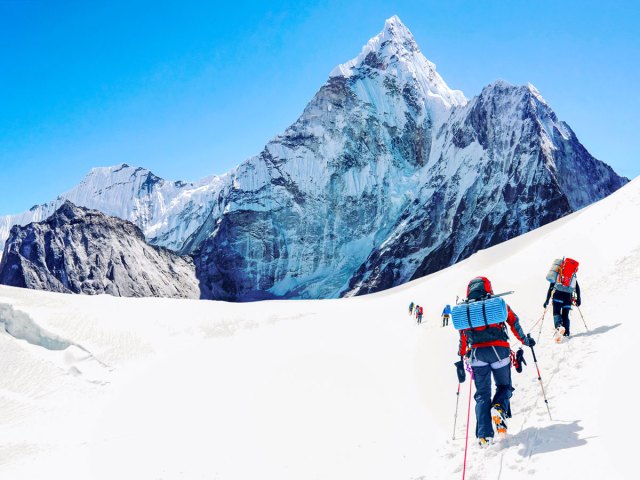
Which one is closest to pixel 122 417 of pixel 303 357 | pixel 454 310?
pixel 303 357

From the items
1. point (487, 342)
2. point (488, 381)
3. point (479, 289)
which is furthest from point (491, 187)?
point (488, 381)

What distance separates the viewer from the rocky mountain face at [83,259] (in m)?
140

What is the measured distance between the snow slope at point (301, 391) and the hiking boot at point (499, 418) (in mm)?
225

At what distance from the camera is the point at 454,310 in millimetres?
8664

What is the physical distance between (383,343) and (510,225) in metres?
143

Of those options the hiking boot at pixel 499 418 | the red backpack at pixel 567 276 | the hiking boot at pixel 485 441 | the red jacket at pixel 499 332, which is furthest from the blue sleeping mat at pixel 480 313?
the red backpack at pixel 567 276

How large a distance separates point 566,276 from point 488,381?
20.3 feet

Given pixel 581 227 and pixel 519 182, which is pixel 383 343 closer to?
pixel 581 227

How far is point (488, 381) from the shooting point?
835cm

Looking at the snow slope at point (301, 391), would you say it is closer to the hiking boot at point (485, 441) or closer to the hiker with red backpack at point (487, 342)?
the hiking boot at point (485, 441)

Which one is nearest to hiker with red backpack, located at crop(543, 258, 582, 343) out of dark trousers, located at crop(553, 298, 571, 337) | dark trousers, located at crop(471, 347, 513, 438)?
dark trousers, located at crop(553, 298, 571, 337)

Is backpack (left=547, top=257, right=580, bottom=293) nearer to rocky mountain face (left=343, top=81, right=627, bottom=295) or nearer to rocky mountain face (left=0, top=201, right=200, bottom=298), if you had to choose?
rocky mountain face (left=0, top=201, right=200, bottom=298)

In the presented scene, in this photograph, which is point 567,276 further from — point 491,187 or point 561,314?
point 491,187

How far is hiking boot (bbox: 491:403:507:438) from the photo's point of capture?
752 cm
